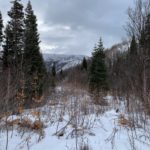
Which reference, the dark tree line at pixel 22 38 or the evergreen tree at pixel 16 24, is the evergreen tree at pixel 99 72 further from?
the evergreen tree at pixel 16 24

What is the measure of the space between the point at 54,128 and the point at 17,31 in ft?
56.3

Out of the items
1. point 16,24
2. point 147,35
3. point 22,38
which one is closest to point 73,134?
point 147,35

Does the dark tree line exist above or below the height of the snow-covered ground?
above

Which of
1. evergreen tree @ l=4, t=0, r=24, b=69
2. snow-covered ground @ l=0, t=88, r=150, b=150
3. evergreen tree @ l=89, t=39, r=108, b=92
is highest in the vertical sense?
evergreen tree @ l=4, t=0, r=24, b=69

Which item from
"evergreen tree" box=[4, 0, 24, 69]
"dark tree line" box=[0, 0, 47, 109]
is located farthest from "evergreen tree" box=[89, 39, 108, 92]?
"evergreen tree" box=[4, 0, 24, 69]

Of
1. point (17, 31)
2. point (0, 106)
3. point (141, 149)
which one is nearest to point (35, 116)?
point (0, 106)

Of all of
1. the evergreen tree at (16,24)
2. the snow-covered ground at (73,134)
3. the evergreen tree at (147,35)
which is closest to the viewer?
the snow-covered ground at (73,134)

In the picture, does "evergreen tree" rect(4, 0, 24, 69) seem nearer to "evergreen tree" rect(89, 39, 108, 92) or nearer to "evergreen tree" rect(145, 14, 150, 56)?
"evergreen tree" rect(89, 39, 108, 92)

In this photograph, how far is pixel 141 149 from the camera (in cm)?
609

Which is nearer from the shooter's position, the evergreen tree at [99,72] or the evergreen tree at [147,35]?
the evergreen tree at [147,35]

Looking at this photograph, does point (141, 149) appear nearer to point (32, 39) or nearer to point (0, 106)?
point (0, 106)

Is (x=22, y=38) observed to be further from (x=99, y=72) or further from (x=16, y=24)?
(x=99, y=72)

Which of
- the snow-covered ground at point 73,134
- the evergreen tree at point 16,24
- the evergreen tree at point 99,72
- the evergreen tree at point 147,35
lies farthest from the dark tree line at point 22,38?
the snow-covered ground at point 73,134

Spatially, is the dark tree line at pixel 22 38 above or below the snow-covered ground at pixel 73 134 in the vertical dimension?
above
